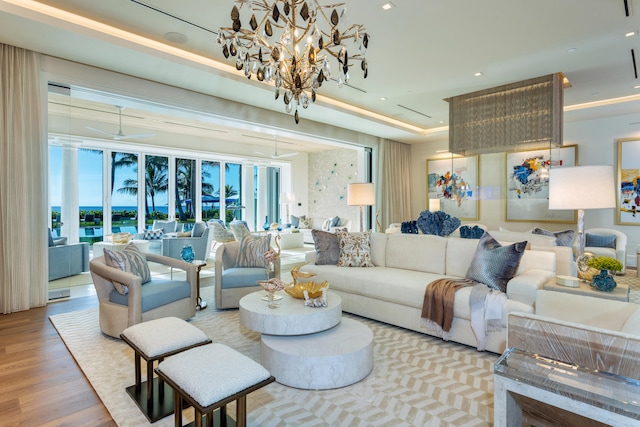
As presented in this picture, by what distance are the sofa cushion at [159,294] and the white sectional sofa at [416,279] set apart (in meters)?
1.45

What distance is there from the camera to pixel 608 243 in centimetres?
610

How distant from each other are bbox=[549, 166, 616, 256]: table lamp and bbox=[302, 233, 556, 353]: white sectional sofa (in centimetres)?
69

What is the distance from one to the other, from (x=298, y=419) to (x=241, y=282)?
86.9 inches

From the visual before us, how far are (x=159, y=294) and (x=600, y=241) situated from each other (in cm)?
724

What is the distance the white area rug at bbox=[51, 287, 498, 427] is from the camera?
6.44 feet

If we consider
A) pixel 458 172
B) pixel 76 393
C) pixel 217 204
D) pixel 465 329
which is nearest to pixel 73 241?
pixel 76 393

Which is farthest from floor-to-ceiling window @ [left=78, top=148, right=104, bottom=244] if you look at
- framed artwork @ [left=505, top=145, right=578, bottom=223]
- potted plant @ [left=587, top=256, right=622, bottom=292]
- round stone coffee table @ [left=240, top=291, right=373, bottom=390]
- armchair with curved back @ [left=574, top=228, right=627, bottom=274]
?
armchair with curved back @ [left=574, top=228, right=627, bottom=274]

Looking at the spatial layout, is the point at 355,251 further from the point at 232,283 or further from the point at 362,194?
the point at 232,283

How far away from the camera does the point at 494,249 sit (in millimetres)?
3158

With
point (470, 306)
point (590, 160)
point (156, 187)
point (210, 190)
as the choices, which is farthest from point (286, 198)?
point (470, 306)

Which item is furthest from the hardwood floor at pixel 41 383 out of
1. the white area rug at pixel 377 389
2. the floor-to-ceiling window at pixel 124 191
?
the floor-to-ceiling window at pixel 124 191

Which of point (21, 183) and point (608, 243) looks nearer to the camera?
point (21, 183)

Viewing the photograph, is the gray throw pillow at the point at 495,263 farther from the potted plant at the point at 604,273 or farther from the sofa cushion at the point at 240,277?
the sofa cushion at the point at 240,277

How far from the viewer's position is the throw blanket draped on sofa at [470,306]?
9.23 ft
